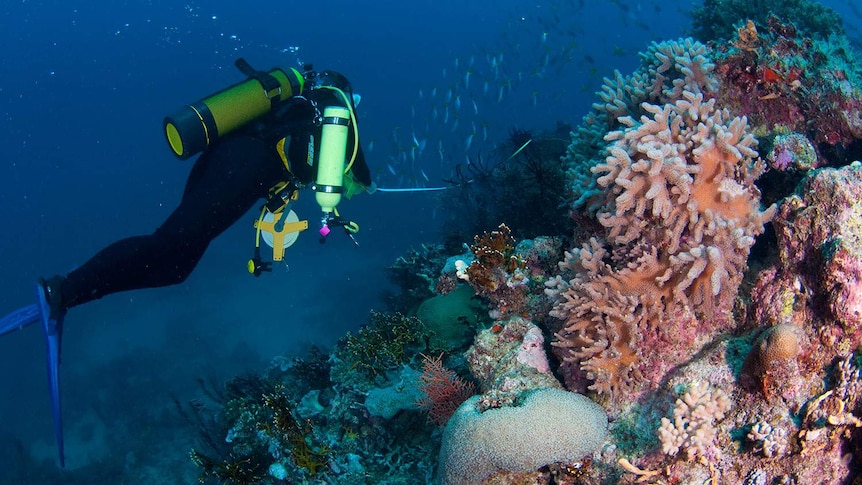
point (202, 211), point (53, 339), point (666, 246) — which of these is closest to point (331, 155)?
point (202, 211)

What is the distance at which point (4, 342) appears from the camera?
36.1 metres

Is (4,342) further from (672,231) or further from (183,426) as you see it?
(672,231)

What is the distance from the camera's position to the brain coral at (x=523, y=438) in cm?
334

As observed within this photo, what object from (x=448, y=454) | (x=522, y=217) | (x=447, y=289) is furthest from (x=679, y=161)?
(x=522, y=217)

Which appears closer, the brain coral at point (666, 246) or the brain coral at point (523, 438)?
the brain coral at point (523, 438)

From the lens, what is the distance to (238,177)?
5461mm

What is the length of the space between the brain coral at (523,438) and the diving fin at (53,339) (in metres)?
4.17

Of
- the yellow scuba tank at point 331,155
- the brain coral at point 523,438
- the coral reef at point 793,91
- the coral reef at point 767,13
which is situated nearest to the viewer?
the brain coral at point 523,438

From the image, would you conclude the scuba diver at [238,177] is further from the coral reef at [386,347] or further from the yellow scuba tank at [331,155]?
the coral reef at [386,347]

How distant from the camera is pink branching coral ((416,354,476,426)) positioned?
476 cm

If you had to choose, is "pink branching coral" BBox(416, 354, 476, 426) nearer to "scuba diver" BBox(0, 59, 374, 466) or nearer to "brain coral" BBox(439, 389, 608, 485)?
"brain coral" BBox(439, 389, 608, 485)

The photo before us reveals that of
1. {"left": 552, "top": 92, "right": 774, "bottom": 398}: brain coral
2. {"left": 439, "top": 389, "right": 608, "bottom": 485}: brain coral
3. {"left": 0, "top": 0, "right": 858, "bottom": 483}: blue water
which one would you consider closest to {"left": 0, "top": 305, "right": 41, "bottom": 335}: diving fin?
{"left": 0, "top": 0, "right": 858, "bottom": 483}: blue water

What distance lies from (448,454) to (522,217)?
6.34 m

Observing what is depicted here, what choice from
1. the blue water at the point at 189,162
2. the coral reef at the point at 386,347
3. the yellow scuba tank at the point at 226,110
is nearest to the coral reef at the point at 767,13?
the blue water at the point at 189,162
